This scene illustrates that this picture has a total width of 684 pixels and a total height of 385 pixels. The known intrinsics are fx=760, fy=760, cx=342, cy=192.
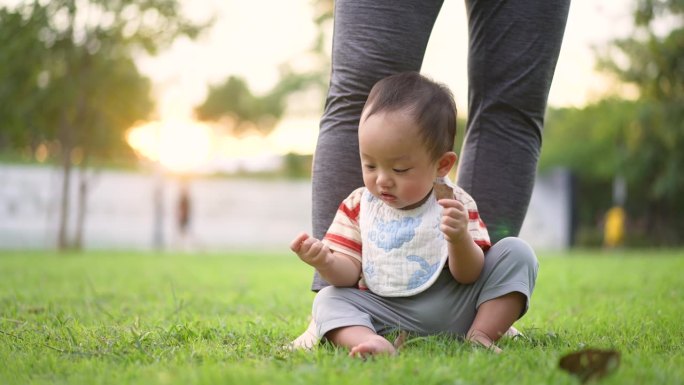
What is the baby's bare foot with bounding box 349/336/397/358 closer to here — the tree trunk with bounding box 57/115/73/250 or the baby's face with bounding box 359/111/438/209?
the baby's face with bounding box 359/111/438/209

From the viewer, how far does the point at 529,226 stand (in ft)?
71.2

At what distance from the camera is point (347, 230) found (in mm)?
2033

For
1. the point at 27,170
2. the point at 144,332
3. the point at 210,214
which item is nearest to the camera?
the point at 144,332

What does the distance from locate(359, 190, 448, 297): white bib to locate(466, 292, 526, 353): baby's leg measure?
0.15 meters

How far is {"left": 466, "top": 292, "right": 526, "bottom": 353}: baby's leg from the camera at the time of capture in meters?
1.90

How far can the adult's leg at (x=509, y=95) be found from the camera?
225 centimetres

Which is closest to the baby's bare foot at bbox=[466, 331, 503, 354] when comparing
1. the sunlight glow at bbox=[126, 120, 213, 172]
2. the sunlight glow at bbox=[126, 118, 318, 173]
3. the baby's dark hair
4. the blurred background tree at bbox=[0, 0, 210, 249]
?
the baby's dark hair

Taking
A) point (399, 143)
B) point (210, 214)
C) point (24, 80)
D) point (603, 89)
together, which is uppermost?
point (603, 89)

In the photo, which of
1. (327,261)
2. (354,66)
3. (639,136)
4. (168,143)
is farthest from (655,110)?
(327,261)

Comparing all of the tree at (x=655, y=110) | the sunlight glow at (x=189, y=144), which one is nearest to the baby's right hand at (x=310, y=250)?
the tree at (x=655, y=110)

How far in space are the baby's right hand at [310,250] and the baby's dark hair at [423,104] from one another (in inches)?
13.5

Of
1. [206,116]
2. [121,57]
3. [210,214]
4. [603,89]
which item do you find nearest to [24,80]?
[121,57]

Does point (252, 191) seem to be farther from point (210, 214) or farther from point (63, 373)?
point (63, 373)

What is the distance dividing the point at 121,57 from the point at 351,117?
12.1 m
